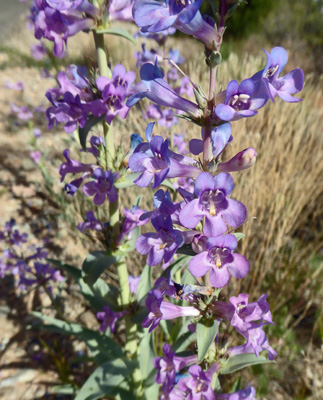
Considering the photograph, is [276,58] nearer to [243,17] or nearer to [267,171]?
[267,171]

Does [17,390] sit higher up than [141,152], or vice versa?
[141,152]

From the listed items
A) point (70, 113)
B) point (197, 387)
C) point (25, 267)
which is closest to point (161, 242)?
point (197, 387)

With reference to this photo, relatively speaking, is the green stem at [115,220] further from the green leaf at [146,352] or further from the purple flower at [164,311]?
the purple flower at [164,311]

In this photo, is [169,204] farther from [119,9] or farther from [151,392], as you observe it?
[151,392]

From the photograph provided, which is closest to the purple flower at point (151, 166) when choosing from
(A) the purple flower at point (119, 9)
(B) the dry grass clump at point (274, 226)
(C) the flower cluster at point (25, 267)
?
(A) the purple flower at point (119, 9)

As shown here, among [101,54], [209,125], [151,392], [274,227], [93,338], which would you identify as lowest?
[151,392]

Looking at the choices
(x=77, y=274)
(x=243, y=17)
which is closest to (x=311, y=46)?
(x=243, y=17)
